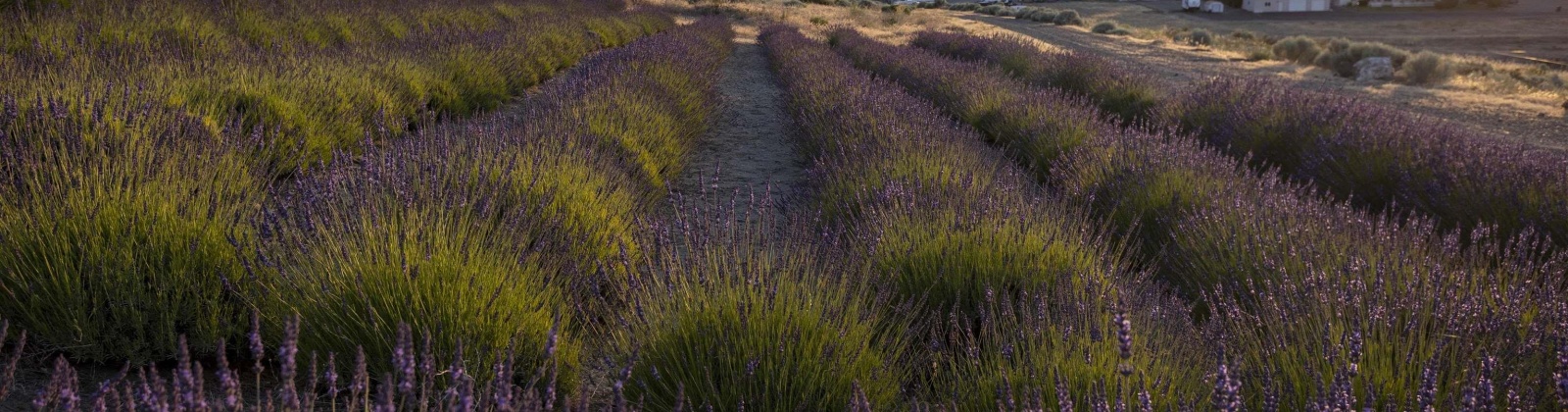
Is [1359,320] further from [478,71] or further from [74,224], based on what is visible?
[478,71]

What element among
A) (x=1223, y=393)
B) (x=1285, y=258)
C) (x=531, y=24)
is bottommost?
(x=1285, y=258)

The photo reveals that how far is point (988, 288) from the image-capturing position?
2.46m

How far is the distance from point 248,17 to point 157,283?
6.57 m

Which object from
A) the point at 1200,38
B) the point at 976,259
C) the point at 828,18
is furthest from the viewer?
the point at 828,18

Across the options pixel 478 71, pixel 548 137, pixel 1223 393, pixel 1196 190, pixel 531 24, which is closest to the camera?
pixel 1223 393

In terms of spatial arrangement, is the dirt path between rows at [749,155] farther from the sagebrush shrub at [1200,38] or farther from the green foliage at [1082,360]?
the sagebrush shrub at [1200,38]

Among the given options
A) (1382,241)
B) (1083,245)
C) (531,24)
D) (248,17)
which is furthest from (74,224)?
(531,24)

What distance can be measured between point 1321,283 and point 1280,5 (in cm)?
5222

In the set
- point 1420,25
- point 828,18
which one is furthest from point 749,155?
point 1420,25

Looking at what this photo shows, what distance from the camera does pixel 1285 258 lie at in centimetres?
294

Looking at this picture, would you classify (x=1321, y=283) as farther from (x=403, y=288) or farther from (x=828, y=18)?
(x=828, y=18)

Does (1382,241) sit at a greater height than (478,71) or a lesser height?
lesser

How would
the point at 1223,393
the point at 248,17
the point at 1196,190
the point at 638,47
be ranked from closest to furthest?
the point at 1223,393, the point at 1196,190, the point at 248,17, the point at 638,47

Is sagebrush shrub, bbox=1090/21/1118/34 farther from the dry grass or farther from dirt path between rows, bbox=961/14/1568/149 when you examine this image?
dirt path between rows, bbox=961/14/1568/149
